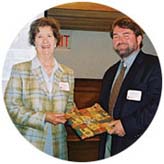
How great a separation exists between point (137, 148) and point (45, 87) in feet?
1.42

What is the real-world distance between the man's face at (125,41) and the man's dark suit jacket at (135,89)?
0.04 metres

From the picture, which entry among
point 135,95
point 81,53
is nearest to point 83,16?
point 81,53

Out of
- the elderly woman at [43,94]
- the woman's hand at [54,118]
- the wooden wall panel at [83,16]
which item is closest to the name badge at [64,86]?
the elderly woman at [43,94]

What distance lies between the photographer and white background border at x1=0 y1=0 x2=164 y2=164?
59.4 inches

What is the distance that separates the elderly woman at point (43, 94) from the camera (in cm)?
150

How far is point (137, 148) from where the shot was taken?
156 centimetres

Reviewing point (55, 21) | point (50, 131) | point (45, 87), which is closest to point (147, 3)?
point (55, 21)

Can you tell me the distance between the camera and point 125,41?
5.01ft

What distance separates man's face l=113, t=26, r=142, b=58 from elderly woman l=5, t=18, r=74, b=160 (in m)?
0.20

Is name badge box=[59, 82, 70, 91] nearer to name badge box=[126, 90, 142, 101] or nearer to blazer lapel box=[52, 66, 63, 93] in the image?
blazer lapel box=[52, 66, 63, 93]

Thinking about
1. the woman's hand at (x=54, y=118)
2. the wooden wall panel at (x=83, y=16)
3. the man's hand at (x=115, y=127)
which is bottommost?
the man's hand at (x=115, y=127)

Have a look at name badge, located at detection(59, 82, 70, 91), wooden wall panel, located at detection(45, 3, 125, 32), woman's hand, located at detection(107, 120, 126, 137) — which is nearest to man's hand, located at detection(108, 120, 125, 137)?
woman's hand, located at detection(107, 120, 126, 137)

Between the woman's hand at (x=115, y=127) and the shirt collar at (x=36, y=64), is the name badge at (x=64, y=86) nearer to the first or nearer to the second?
the shirt collar at (x=36, y=64)

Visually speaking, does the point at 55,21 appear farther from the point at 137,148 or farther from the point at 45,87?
the point at 137,148
